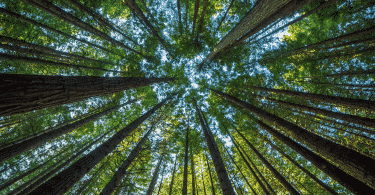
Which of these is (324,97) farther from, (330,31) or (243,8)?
(243,8)

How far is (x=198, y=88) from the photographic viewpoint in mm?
13945

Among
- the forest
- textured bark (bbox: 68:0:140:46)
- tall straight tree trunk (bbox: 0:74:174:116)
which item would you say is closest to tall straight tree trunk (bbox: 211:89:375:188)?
the forest

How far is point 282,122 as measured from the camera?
210 inches

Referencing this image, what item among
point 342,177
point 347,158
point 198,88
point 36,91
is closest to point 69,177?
point 36,91

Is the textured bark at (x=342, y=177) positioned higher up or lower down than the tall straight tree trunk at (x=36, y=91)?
lower down

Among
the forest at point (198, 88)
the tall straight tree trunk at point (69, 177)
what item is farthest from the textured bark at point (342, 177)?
the tall straight tree trunk at point (69, 177)

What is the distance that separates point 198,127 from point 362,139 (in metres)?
10.1

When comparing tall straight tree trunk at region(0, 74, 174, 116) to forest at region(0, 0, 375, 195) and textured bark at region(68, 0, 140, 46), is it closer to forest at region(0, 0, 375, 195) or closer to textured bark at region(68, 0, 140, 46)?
forest at region(0, 0, 375, 195)

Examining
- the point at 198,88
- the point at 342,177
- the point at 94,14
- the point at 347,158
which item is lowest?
the point at 342,177

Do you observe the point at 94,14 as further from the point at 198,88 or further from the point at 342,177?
the point at 342,177

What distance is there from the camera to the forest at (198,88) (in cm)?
634

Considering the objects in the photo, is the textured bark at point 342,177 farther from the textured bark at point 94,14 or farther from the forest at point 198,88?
the textured bark at point 94,14

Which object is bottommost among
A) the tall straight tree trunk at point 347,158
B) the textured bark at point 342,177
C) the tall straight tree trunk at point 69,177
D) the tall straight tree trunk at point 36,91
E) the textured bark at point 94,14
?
the textured bark at point 342,177

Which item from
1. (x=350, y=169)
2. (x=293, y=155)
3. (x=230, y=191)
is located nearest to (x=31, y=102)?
(x=230, y=191)
